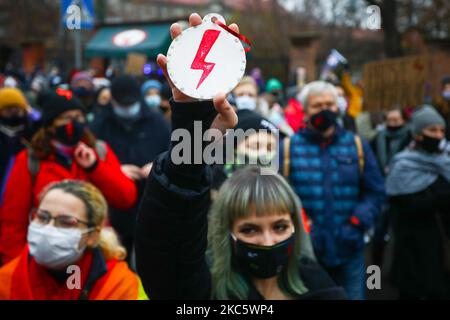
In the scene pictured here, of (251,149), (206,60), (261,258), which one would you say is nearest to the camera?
(206,60)

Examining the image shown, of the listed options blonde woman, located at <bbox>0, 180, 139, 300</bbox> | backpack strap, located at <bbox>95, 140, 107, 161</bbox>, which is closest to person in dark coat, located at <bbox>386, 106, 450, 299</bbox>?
backpack strap, located at <bbox>95, 140, 107, 161</bbox>

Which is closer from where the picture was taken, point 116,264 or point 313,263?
point 313,263

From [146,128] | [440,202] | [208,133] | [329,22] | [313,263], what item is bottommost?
[440,202]

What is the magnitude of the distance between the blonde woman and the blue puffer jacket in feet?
4.66

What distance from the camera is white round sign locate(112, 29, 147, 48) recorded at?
17.2 m

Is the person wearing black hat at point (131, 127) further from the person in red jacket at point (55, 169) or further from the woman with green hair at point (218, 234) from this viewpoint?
the woman with green hair at point (218, 234)

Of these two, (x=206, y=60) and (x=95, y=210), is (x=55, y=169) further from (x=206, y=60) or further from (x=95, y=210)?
(x=206, y=60)

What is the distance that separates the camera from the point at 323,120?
12.3 ft

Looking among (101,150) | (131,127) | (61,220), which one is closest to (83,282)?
(61,220)

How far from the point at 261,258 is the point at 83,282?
0.87 m

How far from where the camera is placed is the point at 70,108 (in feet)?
12.4
